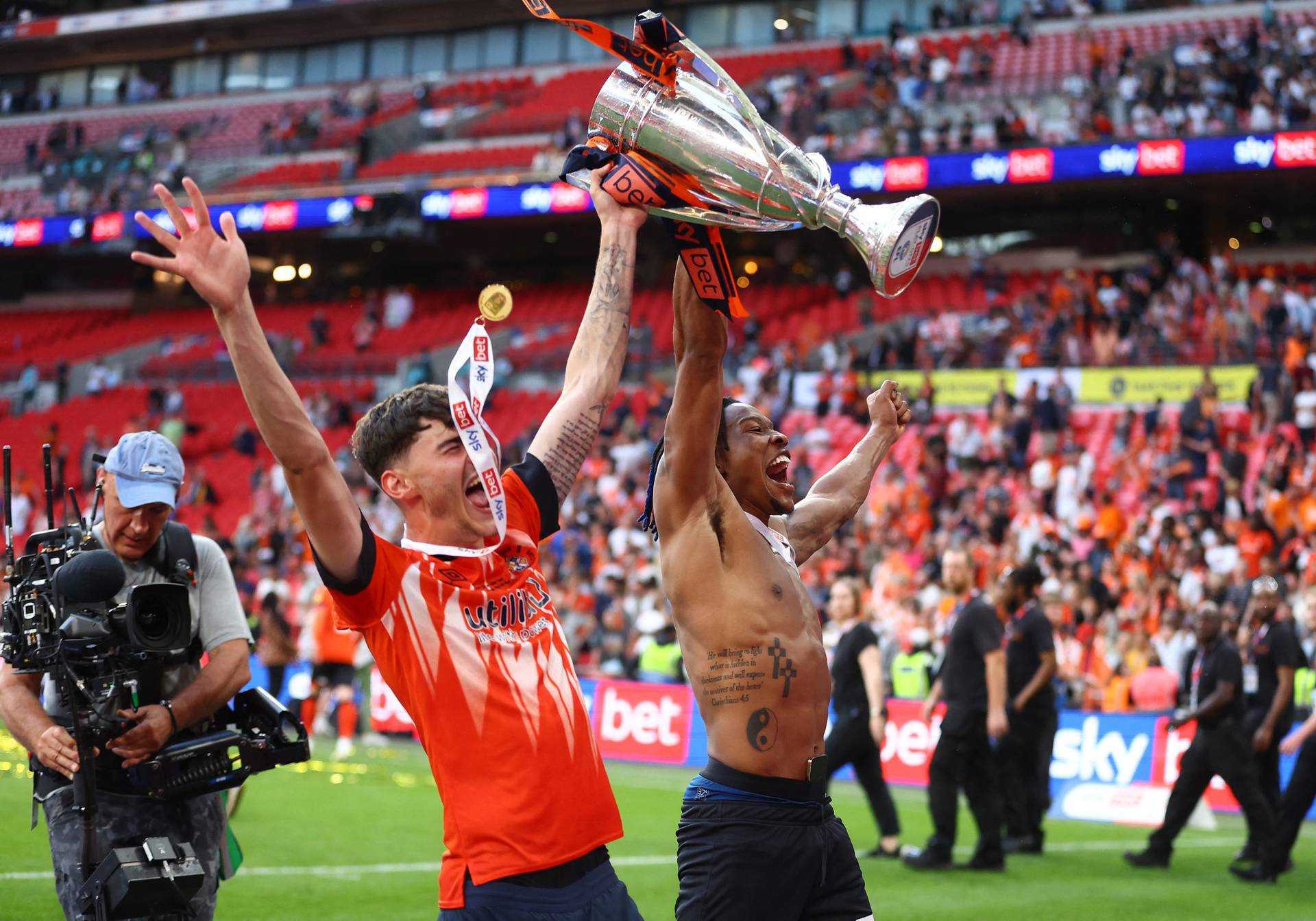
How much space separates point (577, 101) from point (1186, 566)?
2311 centimetres

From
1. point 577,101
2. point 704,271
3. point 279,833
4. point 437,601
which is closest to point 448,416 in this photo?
point 437,601

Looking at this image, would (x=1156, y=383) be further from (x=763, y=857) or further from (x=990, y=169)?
(x=763, y=857)

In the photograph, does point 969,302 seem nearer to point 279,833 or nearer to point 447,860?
point 279,833

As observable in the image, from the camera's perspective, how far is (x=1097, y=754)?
45.8 ft

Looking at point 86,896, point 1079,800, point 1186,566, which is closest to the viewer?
point 86,896

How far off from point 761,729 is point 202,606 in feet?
6.18

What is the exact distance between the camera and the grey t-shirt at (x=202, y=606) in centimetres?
471

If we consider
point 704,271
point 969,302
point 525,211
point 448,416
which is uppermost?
point 525,211

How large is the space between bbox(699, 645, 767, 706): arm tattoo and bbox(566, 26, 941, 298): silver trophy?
48.1 inches

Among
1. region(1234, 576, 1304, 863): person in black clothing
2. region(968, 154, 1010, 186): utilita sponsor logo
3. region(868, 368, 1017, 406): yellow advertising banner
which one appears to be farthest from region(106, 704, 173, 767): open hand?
region(968, 154, 1010, 186): utilita sponsor logo

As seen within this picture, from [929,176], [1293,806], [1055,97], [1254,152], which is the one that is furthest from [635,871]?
[1055,97]

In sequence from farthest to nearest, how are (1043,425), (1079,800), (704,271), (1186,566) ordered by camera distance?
1. (1043,425)
2. (1186,566)
3. (1079,800)
4. (704,271)

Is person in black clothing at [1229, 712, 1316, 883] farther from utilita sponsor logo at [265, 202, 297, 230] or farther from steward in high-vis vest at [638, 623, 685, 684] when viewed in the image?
utilita sponsor logo at [265, 202, 297, 230]

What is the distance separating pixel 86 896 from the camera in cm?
430
